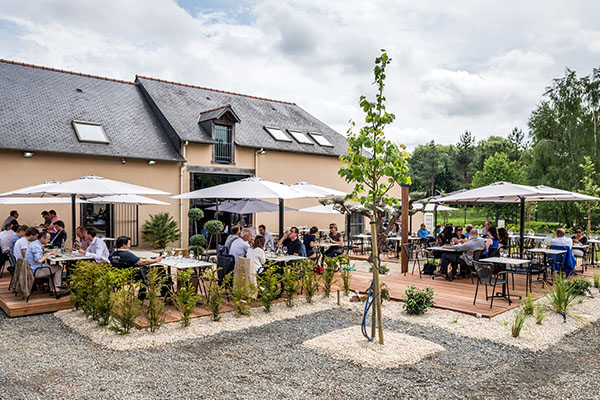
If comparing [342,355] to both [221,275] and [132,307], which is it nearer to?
[132,307]

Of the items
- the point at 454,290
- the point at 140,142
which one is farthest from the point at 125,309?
the point at 140,142

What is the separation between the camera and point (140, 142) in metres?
16.8

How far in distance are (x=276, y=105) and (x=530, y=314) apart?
1944cm

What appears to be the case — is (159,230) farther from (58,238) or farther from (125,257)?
(125,257)

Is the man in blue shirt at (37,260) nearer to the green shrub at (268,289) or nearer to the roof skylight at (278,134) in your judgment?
the green shrub at (268,289)

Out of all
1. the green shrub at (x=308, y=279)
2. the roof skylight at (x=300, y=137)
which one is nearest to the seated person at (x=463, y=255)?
the green shrub at (x=308, y=279)

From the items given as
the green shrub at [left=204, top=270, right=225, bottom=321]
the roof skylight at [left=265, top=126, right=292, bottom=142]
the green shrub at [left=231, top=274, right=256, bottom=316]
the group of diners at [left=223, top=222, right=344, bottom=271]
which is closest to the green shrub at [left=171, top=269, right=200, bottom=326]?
the green shrub at [left=204, top=270, right=225, bottom=321]

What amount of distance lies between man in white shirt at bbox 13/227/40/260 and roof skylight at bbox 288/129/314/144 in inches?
573

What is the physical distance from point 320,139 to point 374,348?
18.0 meters

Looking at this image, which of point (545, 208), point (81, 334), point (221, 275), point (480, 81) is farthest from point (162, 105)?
point (480, 81)

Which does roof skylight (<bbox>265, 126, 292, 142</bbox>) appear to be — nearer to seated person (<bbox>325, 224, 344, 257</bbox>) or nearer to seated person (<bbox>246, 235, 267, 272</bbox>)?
seated person (<bbox>325, 224, 344, 257</bbox>)

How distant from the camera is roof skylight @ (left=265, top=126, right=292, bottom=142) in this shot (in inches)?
811

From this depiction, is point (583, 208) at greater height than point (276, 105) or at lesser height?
lesser

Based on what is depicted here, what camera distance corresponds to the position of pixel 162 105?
750 inches
